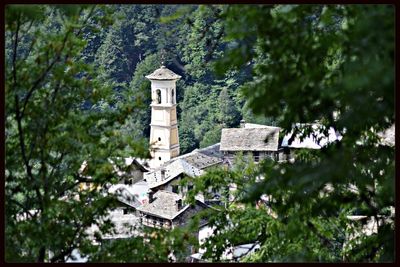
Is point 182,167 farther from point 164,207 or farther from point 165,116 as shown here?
point 165,116

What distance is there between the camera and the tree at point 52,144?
4.69m

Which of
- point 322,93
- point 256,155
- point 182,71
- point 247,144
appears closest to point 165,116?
point 247,144

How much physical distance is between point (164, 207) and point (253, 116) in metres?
19.9

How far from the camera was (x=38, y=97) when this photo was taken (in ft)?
16.4

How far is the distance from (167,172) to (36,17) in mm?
25548

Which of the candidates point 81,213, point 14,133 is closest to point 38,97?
point 14,133

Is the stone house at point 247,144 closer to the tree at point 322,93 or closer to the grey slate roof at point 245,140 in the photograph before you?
the grey slate roof at point 245,140

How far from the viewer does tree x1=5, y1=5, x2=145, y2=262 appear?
15.4ft

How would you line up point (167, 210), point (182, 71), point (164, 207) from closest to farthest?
point (167, 210)
point (164, 207)
point (182, 71)

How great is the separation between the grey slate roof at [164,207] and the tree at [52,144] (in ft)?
59.6

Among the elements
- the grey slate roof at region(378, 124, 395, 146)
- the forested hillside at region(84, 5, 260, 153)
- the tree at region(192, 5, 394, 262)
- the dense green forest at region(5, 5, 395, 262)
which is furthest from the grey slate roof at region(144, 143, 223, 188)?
the tree at region(192, 5, 394, 262)

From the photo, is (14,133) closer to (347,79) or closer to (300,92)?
(300,92)

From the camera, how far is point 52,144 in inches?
193

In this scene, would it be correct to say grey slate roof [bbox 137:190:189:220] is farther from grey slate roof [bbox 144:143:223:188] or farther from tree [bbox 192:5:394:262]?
tree [bbox 192:5:394:262]
